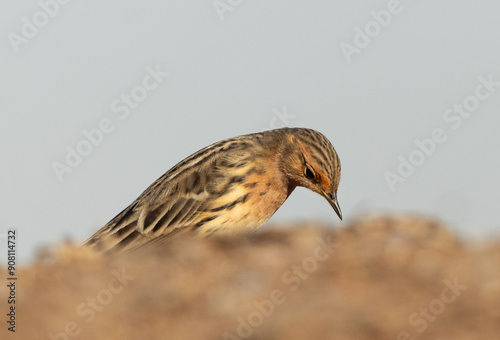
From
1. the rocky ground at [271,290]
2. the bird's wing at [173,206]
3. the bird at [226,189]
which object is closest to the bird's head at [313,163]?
the bird at [226,189]

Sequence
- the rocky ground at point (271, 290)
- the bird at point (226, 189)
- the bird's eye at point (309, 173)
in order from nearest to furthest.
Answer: the rocky ground at point (271, 290)
the bird at point (226, 189)
the bird's eye at point (309, 173)

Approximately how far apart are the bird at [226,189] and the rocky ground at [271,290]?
1.19 meters

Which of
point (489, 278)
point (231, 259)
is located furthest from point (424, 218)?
point (231, 259)

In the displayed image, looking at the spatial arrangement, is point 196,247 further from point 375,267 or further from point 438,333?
point 438,333

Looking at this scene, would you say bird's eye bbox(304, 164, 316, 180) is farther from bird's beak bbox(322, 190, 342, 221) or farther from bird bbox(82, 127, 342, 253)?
bird's beak bbox(322, 190, 342, 221)

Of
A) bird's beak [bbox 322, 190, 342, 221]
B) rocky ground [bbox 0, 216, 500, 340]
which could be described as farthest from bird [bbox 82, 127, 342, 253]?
rocky ground [bbox 0, 216, 500, 340]

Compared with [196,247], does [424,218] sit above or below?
below

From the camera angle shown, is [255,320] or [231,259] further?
[231,259]

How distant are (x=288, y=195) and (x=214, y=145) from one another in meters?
1.68

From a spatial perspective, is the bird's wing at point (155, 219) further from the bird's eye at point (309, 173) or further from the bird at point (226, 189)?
the bird's eye at point (309, 173)

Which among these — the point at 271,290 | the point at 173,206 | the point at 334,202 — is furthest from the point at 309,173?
the point at 271,290

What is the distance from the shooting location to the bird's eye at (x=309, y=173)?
13617 millimetres

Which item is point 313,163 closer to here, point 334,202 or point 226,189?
point 334,202

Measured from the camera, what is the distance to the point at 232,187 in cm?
1323
